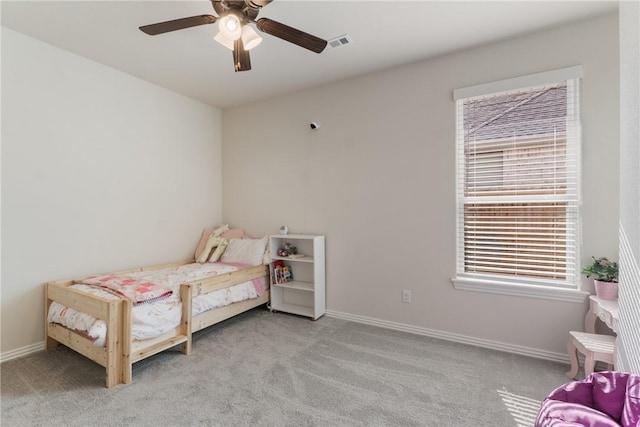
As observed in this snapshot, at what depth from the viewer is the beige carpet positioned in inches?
66.9

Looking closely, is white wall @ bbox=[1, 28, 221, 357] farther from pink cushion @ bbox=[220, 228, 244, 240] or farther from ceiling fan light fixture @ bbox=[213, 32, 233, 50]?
ceiling fan light fixture @ bbox=[213, 32, 233, 50]

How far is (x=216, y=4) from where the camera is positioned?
1.73 meters

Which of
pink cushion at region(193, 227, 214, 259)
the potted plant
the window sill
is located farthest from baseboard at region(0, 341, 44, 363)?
the potted plant

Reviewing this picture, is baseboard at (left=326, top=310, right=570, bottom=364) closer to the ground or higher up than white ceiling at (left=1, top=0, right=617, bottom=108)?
closer to the ground

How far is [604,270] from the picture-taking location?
2041 millimetres

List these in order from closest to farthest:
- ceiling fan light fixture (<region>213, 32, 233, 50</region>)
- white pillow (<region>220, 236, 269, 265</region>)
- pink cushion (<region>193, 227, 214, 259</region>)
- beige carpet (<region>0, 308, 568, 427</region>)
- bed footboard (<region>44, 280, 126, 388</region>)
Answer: beige carpet (<region>0, 308, 568, 427</region>) < ceiling fan light fixture (<region>213, 32, 233, 50</region>) < bed footboard (<region>44, 280, 126, 388</region>) < white pillow (<region>220, 236, 269, 265</region>) < pink cushion (<region>193, 227, 214, 259</region>)

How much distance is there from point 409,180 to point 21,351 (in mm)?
3625

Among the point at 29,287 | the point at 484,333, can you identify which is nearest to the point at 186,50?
the point at 29,287

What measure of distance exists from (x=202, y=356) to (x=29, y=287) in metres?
1.55

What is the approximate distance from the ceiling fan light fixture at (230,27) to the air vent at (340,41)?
38.6 inches

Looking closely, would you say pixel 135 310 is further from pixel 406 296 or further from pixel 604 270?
pixel 604 270

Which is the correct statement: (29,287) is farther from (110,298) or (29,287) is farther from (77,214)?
(110,298)

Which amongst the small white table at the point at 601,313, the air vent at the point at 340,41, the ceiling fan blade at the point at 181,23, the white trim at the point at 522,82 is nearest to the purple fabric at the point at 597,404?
the small white table at the point at 601,313

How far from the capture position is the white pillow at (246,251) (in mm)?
3482
